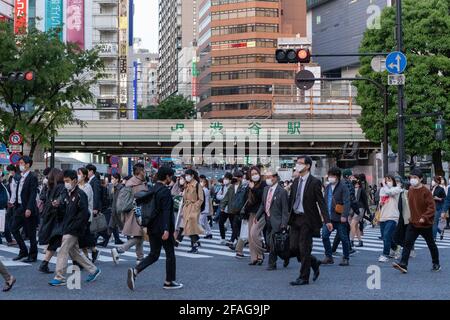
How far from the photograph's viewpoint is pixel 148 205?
886 centimetres

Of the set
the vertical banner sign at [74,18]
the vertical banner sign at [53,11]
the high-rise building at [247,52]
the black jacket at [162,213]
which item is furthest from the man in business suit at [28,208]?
the high-rise building at [247,52]

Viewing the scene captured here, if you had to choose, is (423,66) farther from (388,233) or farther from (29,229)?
(29,229)

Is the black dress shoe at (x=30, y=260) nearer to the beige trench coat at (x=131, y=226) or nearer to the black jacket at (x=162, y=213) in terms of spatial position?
the beige trench coat at (x=131, y=226)

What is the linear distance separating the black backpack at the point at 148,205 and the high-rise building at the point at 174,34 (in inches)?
4820

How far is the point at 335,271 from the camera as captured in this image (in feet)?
37.0

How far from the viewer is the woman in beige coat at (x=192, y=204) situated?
14102mm

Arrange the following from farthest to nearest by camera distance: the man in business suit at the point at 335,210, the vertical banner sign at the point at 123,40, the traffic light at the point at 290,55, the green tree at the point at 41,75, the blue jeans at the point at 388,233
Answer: the vertical banner sign at the point at 123,40
the green tree at the point at 41,75
the traffic light at the point at 290,55
the blue jeans at the point at 388,233
the man in business suit at the point at 335,210

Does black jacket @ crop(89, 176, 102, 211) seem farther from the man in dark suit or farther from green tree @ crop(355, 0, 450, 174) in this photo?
green tree @ crop(355, 0, 450, 174)

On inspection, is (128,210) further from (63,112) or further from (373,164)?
(373,164)

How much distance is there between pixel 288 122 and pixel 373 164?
8590 mm

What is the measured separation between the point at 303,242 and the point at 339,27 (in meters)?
84.8

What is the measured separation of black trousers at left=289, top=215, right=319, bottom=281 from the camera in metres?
9.38

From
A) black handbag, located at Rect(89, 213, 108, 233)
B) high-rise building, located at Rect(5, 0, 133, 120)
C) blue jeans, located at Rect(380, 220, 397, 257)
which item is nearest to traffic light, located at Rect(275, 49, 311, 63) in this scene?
blue jeans, located at Rect(380, 220, 397, 257)

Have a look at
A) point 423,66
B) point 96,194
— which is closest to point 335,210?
point 96,194
